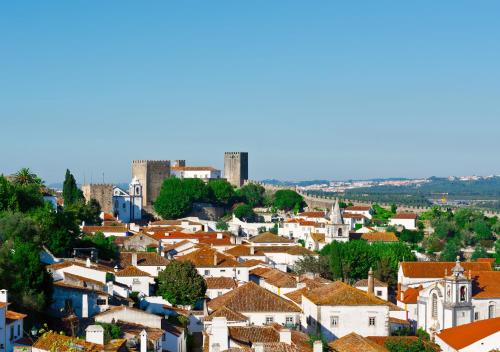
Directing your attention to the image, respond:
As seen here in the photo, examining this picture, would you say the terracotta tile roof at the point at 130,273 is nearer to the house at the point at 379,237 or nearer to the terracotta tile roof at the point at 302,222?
the house at the point at 379,237

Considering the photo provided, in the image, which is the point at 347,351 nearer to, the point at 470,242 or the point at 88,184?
the point at 470,242

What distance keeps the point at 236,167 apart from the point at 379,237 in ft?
178

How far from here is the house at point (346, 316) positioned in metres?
39.3

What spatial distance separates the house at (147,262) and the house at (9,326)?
19256 millimetres

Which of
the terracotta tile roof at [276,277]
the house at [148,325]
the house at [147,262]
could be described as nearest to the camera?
the house at [148,325]

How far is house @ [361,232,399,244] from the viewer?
80.7 metres

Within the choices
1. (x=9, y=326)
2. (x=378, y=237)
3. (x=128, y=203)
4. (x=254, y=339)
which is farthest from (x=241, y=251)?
(x=128, y=203)

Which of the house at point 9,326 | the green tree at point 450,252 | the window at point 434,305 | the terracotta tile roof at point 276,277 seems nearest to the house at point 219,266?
the terracotta tile roof at point 276,277

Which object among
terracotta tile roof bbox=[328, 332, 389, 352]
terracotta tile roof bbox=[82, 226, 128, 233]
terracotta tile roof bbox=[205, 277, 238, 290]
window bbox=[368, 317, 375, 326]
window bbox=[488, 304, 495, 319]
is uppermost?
terracotta tile roof bbox=[82, 226, 128, 233]

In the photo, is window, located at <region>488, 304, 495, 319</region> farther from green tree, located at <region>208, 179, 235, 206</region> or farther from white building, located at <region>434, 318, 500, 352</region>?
green tree, located at <region>208, 179, 235, 206</region>

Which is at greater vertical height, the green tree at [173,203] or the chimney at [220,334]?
the green tree at [173,203]

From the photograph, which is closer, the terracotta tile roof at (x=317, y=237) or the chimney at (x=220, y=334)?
the chimney at (x=220, y=334)

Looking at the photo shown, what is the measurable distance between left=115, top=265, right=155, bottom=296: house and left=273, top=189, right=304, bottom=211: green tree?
69.4 metres

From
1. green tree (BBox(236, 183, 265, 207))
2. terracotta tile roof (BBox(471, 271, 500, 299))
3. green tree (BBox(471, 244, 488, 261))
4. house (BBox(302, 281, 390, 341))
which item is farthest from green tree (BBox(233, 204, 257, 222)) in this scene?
house (BBox(302, 281, 390, 341))
